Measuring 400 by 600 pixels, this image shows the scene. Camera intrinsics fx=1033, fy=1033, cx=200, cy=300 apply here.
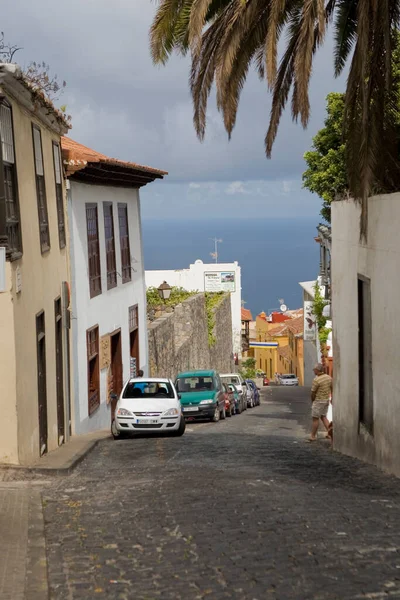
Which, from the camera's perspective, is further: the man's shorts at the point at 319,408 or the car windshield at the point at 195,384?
the car windshield at the point at 195,384

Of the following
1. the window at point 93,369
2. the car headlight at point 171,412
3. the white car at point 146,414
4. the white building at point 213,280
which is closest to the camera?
the white car at point 146,414

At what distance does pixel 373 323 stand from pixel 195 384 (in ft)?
55.3

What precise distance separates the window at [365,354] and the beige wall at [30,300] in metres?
5.03

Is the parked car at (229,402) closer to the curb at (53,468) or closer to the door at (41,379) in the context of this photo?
the door at (41,379)

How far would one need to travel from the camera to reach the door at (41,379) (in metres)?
16.7

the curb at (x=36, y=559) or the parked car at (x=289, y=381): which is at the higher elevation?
the curb at (x=36, y=559)

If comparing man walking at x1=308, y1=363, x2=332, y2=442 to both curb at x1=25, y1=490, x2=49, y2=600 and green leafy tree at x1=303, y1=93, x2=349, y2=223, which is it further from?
green leafy tree at x1=303, y1=93, x2=349, y2=223

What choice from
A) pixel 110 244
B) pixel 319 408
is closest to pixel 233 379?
A: pixel 110 244

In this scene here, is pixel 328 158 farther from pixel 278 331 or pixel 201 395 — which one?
pixel 278 331

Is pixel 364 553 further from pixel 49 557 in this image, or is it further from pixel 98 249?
pixel 98 249

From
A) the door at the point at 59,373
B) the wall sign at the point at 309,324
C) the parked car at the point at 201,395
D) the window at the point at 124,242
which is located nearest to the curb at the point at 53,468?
the door at the point at 59,373

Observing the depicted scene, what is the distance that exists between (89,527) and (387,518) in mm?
2855

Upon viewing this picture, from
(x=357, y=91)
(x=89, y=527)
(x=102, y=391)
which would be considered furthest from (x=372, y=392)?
(x=102, y=391)

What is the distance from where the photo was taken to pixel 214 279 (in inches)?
3971
